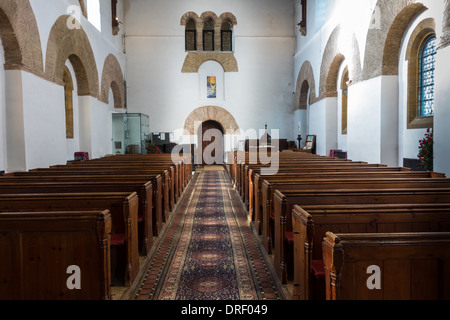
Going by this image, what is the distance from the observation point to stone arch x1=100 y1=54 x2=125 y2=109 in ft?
43.3

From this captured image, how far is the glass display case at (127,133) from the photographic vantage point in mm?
14414

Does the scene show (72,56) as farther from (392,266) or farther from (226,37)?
(392,266)

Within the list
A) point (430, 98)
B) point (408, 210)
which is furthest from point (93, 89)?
point (408, 210)

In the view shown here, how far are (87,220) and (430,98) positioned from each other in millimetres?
7860

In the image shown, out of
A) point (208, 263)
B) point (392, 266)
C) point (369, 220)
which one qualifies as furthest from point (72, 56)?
point (392, 266)

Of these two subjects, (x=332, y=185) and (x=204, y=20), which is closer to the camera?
(x=332, y=185)

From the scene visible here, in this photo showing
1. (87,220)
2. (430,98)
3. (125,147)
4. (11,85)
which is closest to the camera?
(87,220)

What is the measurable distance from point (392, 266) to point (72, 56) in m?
10.9

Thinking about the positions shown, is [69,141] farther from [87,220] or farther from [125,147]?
[87,220]

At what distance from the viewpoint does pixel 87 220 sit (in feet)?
8.02

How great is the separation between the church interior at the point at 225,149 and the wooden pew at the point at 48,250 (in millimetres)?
10

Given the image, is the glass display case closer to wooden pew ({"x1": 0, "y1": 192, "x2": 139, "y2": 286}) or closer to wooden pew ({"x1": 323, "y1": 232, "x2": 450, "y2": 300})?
wooden pew ({"x1": 0, "y1": 192, "x2": 139, "y2": 286})

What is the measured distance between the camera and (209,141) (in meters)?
17.1

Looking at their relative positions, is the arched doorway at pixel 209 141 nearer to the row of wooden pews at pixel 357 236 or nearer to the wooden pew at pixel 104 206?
the row of wooden pews at pixel 357 236
